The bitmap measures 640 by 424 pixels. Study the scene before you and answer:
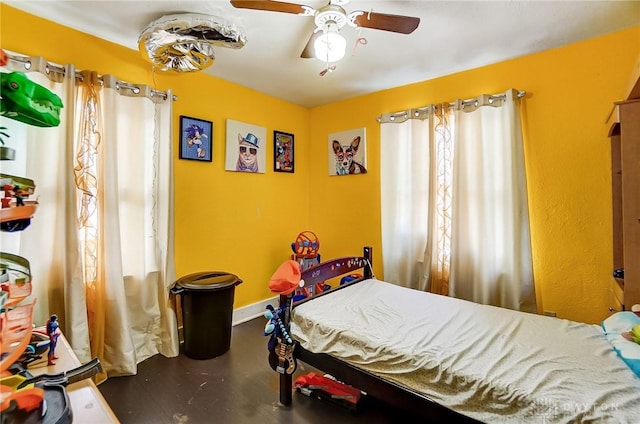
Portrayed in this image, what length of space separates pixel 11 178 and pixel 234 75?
244cm

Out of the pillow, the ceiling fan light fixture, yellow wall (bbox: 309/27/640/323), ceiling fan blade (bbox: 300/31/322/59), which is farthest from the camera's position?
yellow wall (bbox: 309/27/640/323)

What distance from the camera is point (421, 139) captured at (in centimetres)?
299

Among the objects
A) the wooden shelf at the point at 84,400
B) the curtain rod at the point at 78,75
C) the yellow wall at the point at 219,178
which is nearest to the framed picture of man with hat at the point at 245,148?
the yellow wall at the point at 219,178

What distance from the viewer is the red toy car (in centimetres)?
191

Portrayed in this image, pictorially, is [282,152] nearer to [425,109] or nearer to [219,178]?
[219,178]

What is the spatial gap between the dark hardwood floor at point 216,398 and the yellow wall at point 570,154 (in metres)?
1.64

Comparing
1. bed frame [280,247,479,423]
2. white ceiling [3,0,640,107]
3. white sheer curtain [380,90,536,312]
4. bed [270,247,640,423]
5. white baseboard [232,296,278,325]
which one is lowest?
white baseboard [232,296,278,325]

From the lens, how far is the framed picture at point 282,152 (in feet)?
11.7

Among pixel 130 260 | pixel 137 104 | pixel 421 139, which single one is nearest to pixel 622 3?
pixel 421 139

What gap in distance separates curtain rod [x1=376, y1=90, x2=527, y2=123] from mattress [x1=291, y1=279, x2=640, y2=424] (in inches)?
66.7

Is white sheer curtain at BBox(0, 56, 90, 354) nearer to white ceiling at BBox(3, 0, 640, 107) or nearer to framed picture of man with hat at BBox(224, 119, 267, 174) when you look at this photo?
white ceiling at BBox(3, 0, 640, 107)

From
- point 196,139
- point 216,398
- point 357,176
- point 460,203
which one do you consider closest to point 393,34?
point 460,203

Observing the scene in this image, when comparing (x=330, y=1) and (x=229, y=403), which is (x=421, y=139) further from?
(x=229, y=403)

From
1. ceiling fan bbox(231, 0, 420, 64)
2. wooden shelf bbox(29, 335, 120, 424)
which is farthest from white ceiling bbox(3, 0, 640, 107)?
wooden shelf bbox(29, 335, 120, 424)
